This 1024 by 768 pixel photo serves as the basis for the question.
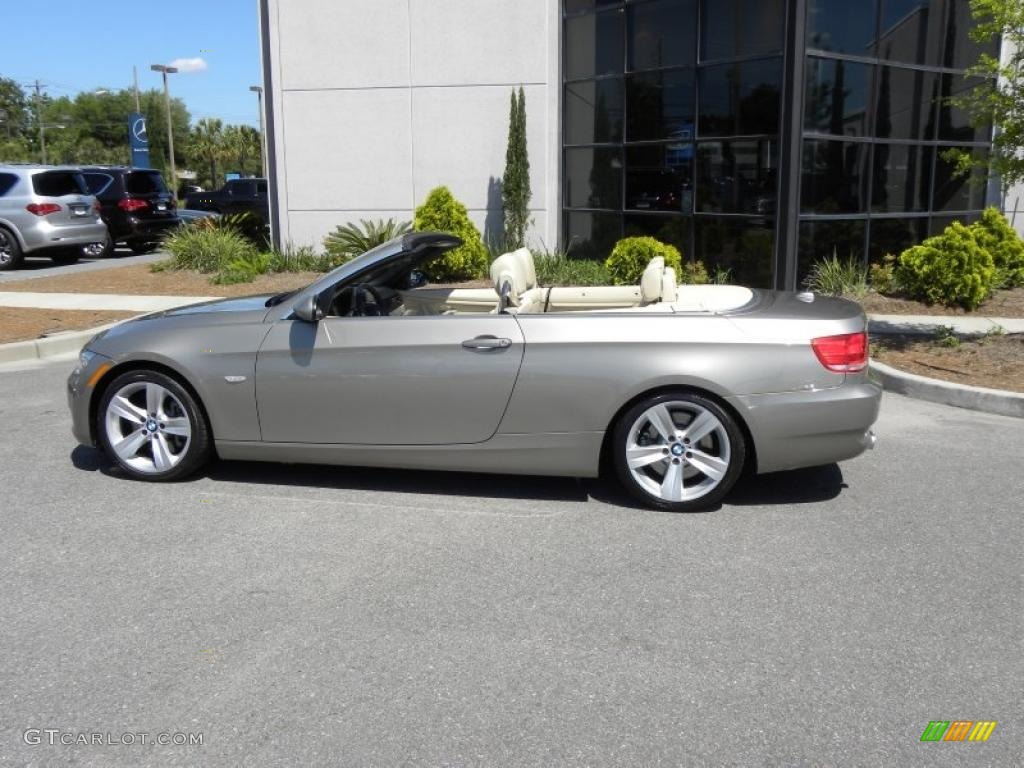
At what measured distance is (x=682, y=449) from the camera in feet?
17.1

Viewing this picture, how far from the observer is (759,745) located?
3.13 meters

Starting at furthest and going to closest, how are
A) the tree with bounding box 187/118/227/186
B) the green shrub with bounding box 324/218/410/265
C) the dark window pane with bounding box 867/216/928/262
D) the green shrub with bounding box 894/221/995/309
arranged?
1. the tree with bounding box 187/118/227/186
2. the green shrub with bounding box 324/218/410/265
3. the dark window pane with bounding box 867/216/928/262
4. the green shrub with bounding box 894/221/995/309

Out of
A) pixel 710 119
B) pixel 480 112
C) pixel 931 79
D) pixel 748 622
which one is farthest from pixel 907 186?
pixel 748 622

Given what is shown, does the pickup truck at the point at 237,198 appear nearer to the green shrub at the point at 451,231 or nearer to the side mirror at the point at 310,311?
the green shrub at the point at 451,231

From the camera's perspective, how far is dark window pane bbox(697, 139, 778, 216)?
12.7 metres

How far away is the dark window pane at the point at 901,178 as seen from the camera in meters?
13.1

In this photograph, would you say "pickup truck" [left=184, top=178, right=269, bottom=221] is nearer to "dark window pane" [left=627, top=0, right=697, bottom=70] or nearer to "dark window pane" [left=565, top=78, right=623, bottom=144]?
"dark window pane" [left=565, top=78, right=623, bottom=144]

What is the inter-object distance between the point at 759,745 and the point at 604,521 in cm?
210

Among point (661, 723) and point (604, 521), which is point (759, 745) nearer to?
point (661, 723)

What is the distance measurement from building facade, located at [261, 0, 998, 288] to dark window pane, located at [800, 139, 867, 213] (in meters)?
0.03

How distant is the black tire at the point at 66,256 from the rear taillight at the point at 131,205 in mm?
1606

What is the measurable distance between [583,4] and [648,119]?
2.24m

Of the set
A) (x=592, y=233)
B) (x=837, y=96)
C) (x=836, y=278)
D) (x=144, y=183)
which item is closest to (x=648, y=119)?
(x=592, y=233)

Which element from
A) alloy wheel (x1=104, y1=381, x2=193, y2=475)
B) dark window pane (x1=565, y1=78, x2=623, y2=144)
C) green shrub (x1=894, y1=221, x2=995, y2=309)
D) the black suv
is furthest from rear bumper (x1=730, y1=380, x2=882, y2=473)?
the black suv
